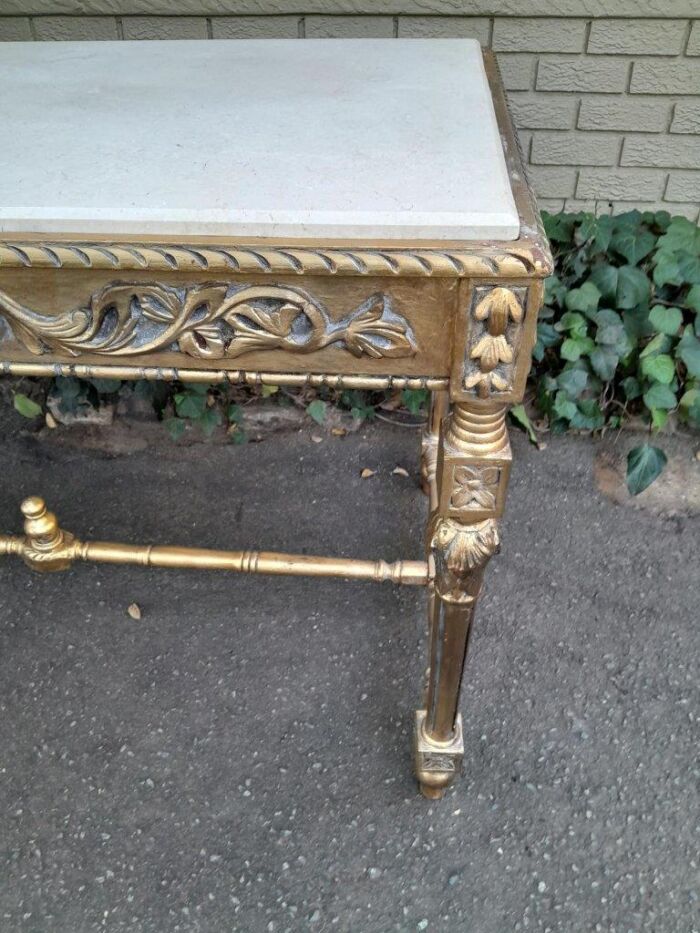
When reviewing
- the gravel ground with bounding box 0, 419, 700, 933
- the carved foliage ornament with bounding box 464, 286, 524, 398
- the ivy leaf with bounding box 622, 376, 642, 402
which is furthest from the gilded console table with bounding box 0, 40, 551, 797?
the ivy leaf with bounding box 622, 376, 642, 402

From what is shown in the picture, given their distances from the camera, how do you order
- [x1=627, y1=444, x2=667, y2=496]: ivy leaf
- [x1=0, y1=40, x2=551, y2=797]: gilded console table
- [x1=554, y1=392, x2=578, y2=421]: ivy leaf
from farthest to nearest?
[x1=554, y1=392, x2=578, y2=421]: ivy leaf → [x1=627, y1=444, x2=667, y2=496]: ivy leaf → [x1=0, y1=40, x2=551, y2=797]: gilded console table

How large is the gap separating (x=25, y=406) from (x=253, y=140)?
3.55 ft

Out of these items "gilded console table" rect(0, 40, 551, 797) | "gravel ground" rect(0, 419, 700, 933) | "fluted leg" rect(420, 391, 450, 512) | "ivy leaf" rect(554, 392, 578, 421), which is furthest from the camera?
"ivy leaf" rect(554, 392, 578, 421)

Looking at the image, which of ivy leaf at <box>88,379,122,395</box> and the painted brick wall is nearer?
the painted brick wall

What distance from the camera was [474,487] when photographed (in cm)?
77

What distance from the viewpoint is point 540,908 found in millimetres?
980

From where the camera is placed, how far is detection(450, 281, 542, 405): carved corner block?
66 centimetres

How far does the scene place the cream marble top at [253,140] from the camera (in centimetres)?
66

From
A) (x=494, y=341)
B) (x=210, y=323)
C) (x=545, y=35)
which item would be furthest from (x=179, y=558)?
(x=545, y=35)

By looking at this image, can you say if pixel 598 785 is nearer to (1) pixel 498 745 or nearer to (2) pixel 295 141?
(1) pixel 498 745

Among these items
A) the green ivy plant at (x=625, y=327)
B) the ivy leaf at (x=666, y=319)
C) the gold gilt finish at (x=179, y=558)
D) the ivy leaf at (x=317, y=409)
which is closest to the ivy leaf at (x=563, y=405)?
the green ivy plant at (x=625, y=327)

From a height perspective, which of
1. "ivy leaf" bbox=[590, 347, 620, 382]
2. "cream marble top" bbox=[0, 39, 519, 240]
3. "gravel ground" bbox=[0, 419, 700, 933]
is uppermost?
"cream marble top" bbox=[0, 39, 519, 240]

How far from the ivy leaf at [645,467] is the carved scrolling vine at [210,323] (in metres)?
0.90

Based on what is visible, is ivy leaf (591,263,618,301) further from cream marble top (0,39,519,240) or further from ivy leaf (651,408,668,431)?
cream marble top (0,39,519,240)
